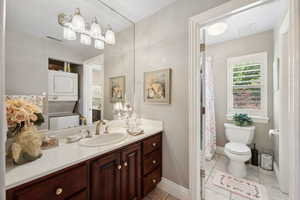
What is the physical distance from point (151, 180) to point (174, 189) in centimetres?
33

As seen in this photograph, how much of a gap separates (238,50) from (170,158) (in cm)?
254

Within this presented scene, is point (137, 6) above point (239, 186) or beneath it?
above

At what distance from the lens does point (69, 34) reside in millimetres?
1327

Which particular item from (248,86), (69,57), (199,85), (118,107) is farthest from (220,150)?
(69,57)

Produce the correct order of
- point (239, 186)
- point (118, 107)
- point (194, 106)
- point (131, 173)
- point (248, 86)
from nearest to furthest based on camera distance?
1. point (131, 173)
2. point (194, 106)
3. point (239, 186)
4. point (118, 107)
5. point (248, 86)

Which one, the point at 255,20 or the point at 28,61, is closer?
the point at 28,61

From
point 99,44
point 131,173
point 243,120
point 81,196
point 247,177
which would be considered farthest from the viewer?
point 243,120

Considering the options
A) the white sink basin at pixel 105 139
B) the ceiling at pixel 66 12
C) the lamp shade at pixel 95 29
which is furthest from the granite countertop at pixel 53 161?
the lamp shade at pixel 95 29

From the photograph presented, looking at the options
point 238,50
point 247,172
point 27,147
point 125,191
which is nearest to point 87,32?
point 27,147

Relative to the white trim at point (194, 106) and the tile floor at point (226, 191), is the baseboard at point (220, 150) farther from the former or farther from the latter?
the white trim at point (194, 106)

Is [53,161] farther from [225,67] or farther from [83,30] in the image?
[225,67]

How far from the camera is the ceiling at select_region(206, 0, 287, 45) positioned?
1692 mm

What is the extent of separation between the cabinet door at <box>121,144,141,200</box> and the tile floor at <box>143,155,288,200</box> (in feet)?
1.22

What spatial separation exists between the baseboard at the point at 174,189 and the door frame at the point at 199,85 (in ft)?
0.29
